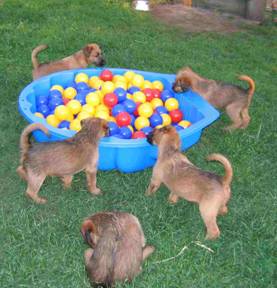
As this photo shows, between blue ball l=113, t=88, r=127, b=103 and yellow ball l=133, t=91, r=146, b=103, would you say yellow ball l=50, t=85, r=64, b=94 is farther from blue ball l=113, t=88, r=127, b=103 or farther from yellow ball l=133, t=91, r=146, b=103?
yellow ball l=133, t=91, r=146, b=103

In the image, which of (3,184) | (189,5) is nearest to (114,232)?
(3,184)

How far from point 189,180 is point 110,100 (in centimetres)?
215

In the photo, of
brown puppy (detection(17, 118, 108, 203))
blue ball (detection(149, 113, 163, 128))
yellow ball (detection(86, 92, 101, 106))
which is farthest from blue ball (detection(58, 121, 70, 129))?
blue ball (detection(149, 113, 163, 128))

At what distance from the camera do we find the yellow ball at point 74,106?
20.1 feet

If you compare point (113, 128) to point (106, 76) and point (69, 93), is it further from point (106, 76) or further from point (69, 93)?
point (106, 76)

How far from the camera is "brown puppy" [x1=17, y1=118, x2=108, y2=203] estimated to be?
473 cm

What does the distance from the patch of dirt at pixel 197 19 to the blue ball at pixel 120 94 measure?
3.98 m

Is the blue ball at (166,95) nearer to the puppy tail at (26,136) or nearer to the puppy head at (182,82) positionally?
the puppy head at (182,82)

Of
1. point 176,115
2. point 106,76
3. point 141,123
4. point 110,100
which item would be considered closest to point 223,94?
point 176,115

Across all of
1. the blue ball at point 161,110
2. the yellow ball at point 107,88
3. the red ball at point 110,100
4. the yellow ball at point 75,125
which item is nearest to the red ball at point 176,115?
the blue ball at point 161,110

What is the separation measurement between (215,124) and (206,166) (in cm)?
115

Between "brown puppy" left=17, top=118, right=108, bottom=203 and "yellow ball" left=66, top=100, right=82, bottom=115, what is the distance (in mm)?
1181

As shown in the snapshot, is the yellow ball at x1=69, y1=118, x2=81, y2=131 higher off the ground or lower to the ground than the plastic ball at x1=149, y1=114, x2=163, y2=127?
higher

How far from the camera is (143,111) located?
20.5ft
